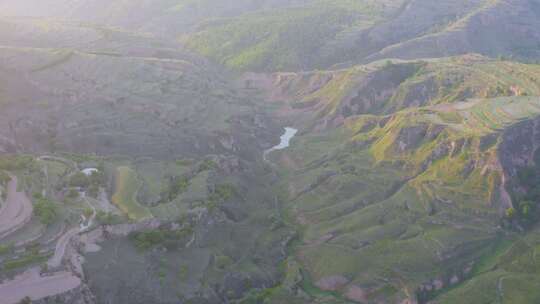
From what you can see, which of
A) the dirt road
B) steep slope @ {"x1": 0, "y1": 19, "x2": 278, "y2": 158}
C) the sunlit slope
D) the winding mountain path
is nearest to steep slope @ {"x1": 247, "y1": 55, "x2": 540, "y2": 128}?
the sunlit slope

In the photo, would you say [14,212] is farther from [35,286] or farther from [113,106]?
[113,106]

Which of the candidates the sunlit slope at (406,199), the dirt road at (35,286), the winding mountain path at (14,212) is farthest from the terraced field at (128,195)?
the sunlit slope at (406,199)

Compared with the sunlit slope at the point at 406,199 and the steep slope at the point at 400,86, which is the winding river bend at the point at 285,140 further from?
the sunlit slope at the point at 406,199

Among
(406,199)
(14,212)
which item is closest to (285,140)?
(406,199)

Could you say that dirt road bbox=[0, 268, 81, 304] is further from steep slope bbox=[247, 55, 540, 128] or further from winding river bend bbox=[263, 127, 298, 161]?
steep slope bbox=[247, 55, 540, 128]

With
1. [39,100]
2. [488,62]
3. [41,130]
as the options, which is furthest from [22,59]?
[488,62]

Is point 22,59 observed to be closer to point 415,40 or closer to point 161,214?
point 161,214
